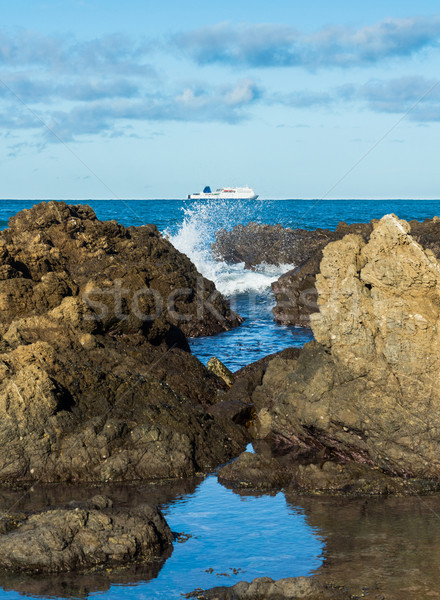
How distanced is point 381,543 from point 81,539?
10.2 ft

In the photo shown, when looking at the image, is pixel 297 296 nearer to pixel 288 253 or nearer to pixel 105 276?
pixel 105 276

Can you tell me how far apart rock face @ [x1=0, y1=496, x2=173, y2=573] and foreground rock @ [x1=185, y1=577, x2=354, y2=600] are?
1199 mm

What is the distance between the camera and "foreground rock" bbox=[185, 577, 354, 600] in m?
6.61

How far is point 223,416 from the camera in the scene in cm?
1261

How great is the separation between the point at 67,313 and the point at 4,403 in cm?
271

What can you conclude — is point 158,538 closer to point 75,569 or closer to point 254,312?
point 75,569

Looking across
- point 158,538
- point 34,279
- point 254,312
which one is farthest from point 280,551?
point 254,312

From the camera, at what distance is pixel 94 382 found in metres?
11.9

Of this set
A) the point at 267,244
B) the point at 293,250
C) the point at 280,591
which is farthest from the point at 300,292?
the point at 280,591

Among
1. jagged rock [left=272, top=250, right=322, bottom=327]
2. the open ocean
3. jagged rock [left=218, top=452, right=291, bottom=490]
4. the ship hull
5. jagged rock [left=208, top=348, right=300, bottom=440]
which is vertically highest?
the ship hull

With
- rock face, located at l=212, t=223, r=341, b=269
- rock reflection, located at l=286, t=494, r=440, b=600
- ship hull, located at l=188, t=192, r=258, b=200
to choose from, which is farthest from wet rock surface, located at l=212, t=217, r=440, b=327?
ship hull, located at l=188, t=192, r=258, b=200

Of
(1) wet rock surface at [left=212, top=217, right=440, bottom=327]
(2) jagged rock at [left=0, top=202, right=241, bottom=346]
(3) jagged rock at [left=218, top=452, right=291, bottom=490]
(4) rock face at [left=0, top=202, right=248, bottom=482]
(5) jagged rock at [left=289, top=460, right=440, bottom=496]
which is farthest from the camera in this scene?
(1) wet rock surface at [left=212, top=217, right=440, bottom=327]

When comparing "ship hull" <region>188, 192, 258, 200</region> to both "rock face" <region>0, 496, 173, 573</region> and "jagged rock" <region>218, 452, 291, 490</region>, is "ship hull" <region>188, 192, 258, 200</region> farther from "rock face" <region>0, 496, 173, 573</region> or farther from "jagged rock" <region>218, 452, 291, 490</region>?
"rock face" <region>0, 496, 173, 573</region>

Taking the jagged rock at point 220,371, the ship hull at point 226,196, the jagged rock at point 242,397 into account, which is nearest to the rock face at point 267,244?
the jagged rock at point 220,371
